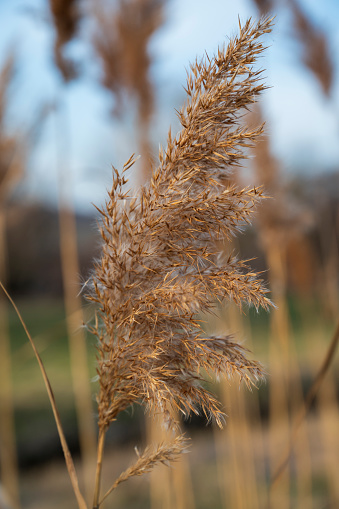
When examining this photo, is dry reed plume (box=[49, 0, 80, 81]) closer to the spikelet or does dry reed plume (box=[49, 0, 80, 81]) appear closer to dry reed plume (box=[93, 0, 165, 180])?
dry reed plume (box=[93, 0, 165, 180])

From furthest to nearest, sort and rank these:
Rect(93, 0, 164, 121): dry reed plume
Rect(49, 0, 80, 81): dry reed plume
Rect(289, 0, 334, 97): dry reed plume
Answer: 1. Rect(289, 0, 334, 97): dry reed plume
2. Rect(93, 0, 164, 121): dry reed plume
3. Rect(49, 0, 80, 81): dry reed plume

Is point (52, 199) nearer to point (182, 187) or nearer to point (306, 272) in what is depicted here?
point (306, 272)

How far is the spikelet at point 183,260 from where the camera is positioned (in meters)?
0.70

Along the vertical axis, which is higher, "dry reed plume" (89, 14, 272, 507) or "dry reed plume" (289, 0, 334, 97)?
"dry reed plume" (289, 0, 334, 97)

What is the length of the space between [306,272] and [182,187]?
7415mm

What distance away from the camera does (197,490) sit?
426 centimetres

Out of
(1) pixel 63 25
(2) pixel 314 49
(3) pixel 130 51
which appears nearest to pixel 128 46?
(3) pixel 130 51

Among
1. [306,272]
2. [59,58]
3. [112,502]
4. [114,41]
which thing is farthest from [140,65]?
[306,272]

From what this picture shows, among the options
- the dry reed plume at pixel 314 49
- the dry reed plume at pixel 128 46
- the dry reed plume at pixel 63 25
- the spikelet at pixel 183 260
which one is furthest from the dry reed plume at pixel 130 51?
the spikelet at pixel 183 260

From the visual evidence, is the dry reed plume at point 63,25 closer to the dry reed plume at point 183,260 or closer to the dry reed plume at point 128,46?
the dry reed plume at point 128,46

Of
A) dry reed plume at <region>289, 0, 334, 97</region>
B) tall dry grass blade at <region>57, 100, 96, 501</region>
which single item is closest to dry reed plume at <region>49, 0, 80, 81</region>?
tall dry grass blade at <region>57, 100, 96, 501</region>

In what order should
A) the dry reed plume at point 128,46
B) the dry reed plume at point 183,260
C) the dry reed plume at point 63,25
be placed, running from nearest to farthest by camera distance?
the dry reed plume at point 183,260, the dry reed plume at point 63,25, the dry reed plume at point 128,46

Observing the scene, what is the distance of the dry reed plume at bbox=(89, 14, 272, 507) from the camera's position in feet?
2.31

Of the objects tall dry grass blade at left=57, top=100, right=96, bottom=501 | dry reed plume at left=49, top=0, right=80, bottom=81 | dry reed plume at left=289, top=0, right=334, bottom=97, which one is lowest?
tall dry grass blade at left=57, top=100, right=96, bottom=501
